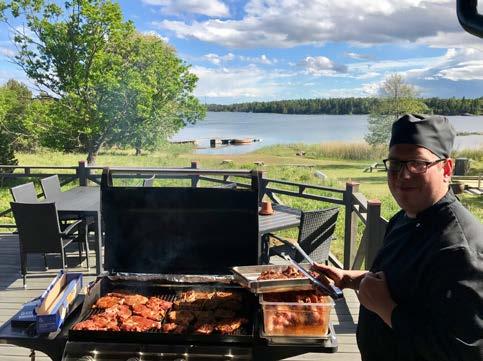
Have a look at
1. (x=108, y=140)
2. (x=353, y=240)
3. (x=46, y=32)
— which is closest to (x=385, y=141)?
(x=108, y=140)

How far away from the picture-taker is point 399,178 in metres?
1.39

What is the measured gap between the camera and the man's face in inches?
53.0

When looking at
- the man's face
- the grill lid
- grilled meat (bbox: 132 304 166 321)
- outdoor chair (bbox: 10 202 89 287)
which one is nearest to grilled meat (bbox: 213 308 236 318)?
grilled meat (bbox: 132 304 166 321)

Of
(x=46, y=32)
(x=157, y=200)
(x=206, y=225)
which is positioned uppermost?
(x=46, y=32)

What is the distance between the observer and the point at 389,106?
2591cm

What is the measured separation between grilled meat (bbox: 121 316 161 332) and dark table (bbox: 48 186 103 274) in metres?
2.47

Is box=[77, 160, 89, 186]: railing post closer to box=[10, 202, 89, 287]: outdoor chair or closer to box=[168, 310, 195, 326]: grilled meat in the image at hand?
box=[10, 202, 89, 287]: outdoor chair

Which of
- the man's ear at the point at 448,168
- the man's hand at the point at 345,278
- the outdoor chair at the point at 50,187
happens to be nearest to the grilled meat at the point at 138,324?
the man's hand at the point at 345,278

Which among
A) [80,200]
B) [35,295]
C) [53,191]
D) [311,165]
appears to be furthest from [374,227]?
[311,165]

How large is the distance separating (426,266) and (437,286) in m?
0.07

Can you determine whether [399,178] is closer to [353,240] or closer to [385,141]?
[353,240]

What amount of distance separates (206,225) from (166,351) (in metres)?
0.85

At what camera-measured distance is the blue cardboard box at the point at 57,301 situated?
6.17 feet

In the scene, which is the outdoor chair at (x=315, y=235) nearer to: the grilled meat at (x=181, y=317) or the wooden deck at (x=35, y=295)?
the wooden deck at (x=35, y=295)
